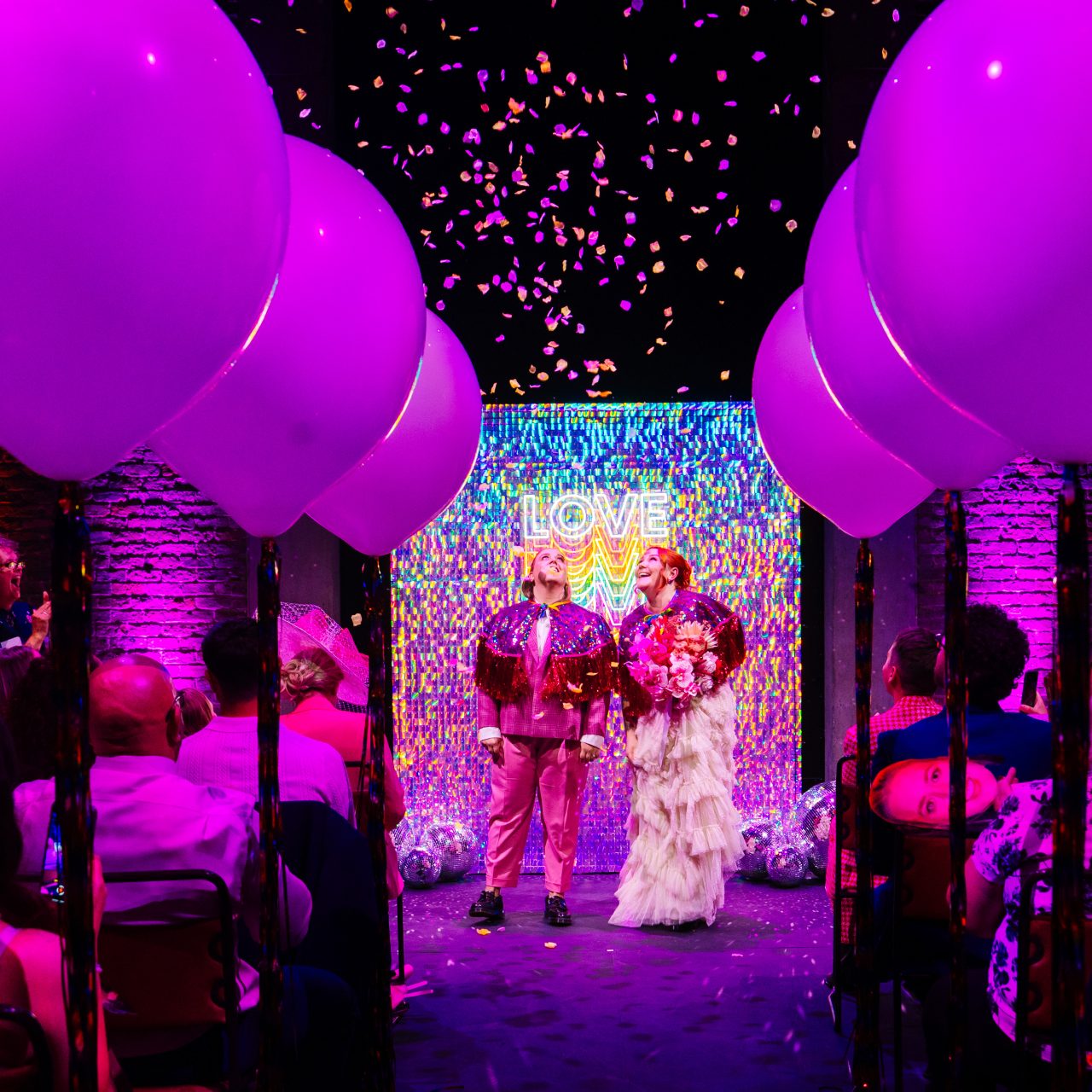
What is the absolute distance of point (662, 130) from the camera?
597cm

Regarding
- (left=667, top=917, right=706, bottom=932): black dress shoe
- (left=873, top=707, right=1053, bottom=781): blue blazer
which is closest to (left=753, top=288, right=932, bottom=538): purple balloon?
(left=873, top=707, right=1053, bottom=781): blue blazer

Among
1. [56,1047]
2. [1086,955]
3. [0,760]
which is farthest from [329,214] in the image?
[1086,955]

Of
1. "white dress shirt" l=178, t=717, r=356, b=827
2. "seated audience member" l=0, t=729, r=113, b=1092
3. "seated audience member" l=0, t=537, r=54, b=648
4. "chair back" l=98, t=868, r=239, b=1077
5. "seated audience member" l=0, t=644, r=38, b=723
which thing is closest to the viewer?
"seated audience member" l=0, t=729, r=113, b=1092

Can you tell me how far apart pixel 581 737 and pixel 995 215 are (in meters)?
4.00

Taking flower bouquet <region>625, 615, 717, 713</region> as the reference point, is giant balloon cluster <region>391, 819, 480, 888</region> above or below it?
below

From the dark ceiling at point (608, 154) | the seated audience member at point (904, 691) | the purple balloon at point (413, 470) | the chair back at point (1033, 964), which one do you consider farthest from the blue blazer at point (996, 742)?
the dark ceiling at point (608, 154)

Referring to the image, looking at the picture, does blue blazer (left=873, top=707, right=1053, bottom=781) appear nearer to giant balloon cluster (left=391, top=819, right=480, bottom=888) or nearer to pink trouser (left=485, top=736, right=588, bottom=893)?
pink trouser (left=485, top=736, right=588, bottom=893)

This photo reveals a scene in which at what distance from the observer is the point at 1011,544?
237 inches

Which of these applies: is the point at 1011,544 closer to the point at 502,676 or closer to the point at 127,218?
the point at 502,676

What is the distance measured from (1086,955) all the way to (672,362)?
4461 mm

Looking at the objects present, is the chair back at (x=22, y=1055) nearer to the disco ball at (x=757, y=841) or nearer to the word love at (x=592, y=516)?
the disco ball at (x=757, y=841)

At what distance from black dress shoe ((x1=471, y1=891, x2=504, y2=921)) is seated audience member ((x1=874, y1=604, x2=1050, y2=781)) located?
248cm

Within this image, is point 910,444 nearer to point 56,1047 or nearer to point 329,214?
point 329,214

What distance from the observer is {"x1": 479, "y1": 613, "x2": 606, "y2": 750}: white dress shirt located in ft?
16.7
